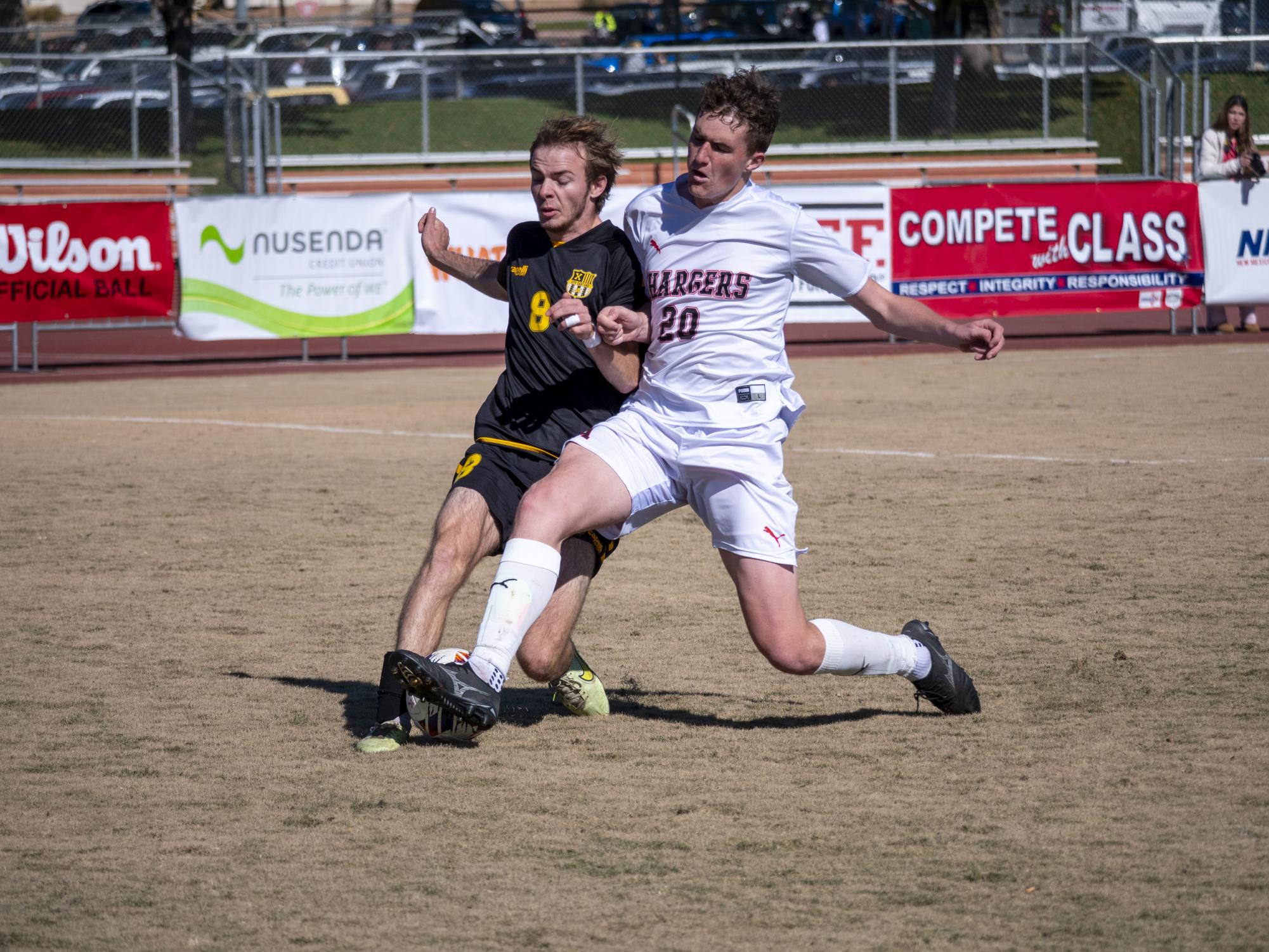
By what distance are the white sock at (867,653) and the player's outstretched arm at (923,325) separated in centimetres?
97

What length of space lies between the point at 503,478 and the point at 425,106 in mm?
17707

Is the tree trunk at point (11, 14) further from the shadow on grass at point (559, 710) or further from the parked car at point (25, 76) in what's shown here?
the shadow on grass at point (559, 710)

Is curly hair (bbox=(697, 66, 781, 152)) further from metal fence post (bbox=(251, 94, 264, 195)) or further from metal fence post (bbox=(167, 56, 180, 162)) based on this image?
metal fence post (bbox=(167, 56, 180, 162))

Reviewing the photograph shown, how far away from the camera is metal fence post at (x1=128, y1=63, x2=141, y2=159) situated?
2203cm

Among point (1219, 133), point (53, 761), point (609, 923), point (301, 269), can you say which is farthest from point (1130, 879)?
point (1219, 133)

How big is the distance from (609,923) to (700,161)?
242 cm

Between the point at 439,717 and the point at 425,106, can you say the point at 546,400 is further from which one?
the point at 425,106

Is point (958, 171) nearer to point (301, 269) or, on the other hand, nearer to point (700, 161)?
point (301, 269)

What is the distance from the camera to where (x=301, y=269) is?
53.3 feet

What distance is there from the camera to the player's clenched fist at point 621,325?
4.80 m

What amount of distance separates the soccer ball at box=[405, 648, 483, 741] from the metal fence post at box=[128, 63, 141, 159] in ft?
62.2

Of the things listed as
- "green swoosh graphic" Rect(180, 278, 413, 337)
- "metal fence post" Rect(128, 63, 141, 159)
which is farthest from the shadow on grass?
"metal fence post" Rect(128, 63, 141, 159)

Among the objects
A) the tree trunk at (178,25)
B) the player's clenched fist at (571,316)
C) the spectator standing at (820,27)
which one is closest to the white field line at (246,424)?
the player's clenched fist at (571,316)

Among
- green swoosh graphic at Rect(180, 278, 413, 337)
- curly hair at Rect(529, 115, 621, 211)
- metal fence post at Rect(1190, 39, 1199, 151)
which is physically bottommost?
green swoosh graphic at Rect(180, 278, 413, 337)
